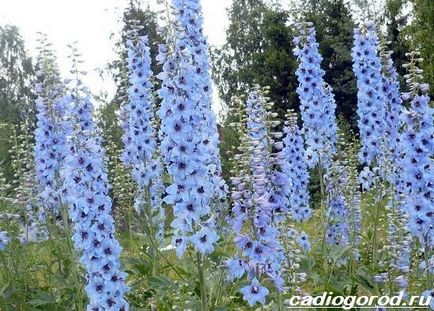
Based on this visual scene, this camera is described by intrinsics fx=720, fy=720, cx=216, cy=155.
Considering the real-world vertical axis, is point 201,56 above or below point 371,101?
above

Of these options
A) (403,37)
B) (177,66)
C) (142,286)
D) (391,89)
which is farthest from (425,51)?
(177,66)

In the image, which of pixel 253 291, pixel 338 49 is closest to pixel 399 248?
pixel 253 291

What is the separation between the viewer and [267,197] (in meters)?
3.67

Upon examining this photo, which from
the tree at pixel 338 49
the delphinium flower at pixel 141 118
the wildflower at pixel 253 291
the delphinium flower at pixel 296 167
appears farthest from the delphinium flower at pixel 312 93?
the tree at pixel 338 49

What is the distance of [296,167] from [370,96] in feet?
4.10

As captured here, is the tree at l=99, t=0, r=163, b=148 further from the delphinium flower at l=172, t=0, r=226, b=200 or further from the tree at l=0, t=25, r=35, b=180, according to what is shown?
the tree at l=0, t=25, r=35, b=180

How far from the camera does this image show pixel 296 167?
7273mm

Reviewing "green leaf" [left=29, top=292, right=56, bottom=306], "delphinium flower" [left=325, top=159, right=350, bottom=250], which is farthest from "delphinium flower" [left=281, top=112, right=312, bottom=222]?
"green leaf" [left=29, top=292, right=56, bottom=306]

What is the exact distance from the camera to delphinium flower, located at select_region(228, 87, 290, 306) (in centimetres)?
367

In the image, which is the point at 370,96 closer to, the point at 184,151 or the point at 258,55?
the point at 184,151

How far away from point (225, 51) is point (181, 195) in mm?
25161

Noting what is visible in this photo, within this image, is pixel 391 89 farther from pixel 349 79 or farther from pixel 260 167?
pixel 349 79

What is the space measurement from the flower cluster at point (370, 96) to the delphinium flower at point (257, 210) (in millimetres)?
2545

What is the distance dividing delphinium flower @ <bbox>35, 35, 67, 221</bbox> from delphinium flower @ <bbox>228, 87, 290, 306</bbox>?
1.74m
